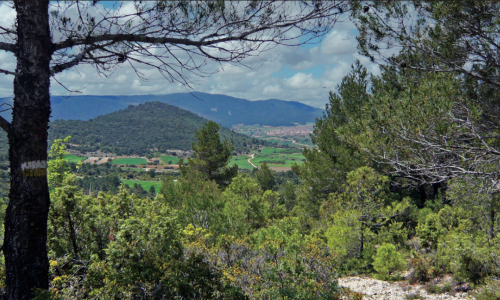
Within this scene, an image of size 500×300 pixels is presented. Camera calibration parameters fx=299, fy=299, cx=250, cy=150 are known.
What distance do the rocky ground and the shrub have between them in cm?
26

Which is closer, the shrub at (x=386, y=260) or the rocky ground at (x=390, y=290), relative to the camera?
the rocky ground at (x=390, y=290)

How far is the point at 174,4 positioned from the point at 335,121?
1168 cm

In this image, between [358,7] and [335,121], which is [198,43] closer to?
[358,7]

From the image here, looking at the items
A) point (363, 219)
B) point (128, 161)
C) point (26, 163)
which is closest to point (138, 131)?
point (128, 161)

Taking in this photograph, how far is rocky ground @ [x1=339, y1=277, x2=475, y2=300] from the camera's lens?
19.7ft

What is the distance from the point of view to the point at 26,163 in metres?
2.67

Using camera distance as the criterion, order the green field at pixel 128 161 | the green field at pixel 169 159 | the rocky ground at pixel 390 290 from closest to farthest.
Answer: the rocky ground at pixel 390 290 → the green field at pixel 128 161 → the green field at pixel 169 159

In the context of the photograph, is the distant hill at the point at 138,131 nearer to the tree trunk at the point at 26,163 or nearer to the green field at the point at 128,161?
the green field at the point at 128,161

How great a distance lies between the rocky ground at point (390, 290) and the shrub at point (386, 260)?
0.26 metres

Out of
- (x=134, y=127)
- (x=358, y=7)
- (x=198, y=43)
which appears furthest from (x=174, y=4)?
(x=134, y=127)

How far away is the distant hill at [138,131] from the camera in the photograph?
359 ft

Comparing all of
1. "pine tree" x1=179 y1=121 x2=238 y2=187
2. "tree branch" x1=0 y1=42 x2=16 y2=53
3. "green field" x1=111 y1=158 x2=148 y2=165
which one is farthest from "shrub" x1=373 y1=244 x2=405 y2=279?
"green field" x1=111 y1=158 x2=148 y2=165

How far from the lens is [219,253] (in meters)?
4.36

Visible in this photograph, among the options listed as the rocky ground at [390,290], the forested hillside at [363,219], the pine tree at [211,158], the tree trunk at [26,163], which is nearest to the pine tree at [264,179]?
the pine tree at [211,158]
